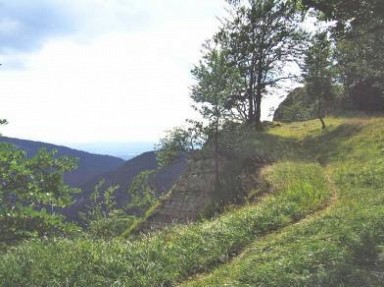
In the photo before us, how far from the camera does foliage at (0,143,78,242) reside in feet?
38.1

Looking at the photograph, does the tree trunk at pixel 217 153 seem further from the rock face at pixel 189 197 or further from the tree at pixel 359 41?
the tree at pixel 359 41

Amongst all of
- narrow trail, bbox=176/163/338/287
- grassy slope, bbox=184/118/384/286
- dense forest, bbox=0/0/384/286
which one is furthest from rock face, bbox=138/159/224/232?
grassy slope, bbox=184/118/384/286

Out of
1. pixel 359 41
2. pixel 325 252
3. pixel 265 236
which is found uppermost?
pixel 359 41

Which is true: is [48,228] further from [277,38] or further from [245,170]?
[277,38]

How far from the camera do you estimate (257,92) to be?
58156 mm

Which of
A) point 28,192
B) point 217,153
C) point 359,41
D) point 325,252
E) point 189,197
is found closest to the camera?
point 28,192

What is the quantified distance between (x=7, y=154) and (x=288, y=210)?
10641mm

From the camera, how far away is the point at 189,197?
38875mm

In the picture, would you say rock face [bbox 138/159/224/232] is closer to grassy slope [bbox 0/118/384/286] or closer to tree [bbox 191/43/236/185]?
tree [bbox 191/43/236/185]

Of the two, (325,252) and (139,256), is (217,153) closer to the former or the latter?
(139,256)

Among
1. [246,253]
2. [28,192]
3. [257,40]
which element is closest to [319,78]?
[257,40]

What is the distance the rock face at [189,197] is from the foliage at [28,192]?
23.5 meters

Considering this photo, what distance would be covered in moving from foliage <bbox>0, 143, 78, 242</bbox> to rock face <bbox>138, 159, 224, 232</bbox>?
925 inches

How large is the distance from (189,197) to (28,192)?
27.3 metres
